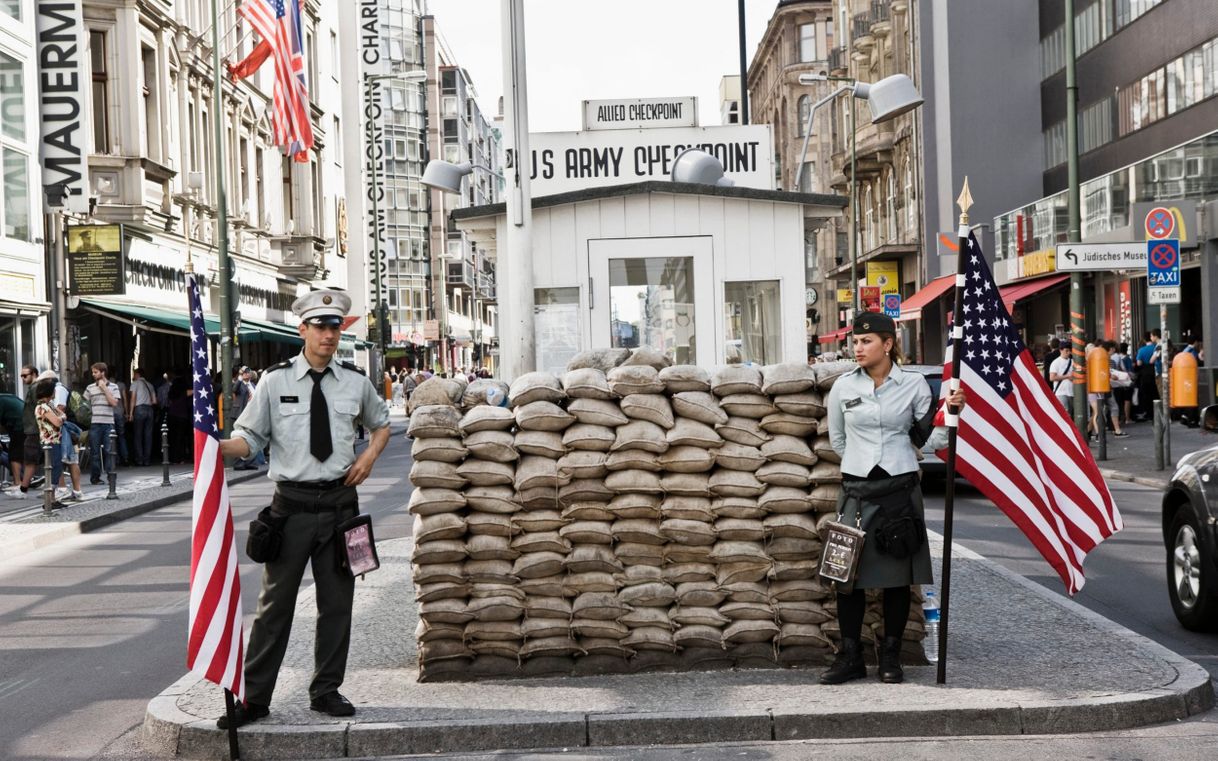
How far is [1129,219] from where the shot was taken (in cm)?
3098

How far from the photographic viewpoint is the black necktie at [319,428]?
260 inches

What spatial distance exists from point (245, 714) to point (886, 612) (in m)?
3.04

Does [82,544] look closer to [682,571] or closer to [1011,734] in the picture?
[682,571]

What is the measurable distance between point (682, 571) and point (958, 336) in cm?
180

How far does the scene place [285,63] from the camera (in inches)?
1299

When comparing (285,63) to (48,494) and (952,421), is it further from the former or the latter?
(952,421)

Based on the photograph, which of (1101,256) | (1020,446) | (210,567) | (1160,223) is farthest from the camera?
(1101,256)

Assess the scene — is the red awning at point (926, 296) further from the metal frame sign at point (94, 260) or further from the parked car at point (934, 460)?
the metal frame sign at point (94, 260)

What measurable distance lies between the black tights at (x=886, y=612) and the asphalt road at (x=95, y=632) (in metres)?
3.34

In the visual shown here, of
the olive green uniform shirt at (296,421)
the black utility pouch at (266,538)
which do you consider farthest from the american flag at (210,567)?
the olive green uniform shirt at (296,421)

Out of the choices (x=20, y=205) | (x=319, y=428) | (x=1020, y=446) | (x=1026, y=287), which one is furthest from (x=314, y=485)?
(x=1026, y=287)

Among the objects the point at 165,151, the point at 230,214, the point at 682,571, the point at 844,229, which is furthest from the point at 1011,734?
the point at 844,229

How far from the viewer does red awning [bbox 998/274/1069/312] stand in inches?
1479

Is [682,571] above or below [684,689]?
above
